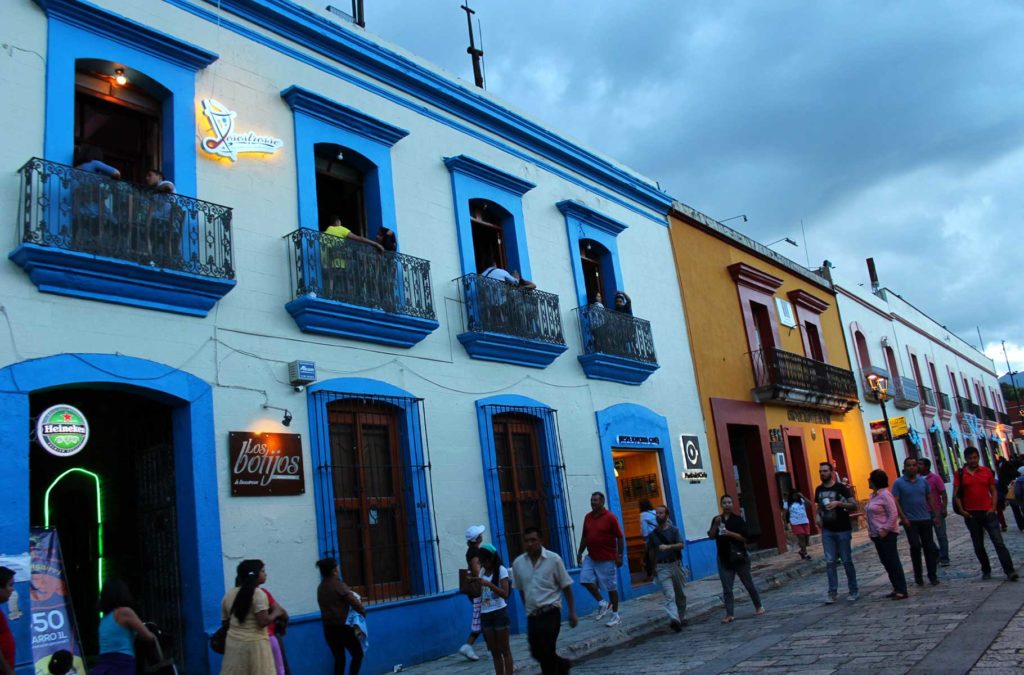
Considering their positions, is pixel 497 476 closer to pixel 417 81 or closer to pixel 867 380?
pixel 417 81

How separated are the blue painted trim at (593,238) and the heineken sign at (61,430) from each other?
8.03 m

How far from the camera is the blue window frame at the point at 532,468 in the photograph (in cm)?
1109

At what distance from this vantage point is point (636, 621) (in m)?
10.5

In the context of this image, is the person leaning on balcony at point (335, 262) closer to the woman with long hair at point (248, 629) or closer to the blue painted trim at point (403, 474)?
the blue painted trim at point (403, 474)

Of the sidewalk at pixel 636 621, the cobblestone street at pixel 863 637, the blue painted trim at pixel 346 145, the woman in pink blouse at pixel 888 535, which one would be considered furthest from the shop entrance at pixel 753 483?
the blue painted trim at pixel 346 145

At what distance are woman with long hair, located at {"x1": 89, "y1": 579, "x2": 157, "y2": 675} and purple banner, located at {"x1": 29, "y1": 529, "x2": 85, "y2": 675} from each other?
1.24m

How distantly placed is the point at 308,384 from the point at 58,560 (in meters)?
2.98

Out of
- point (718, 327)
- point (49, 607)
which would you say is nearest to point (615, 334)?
point (718, 327)

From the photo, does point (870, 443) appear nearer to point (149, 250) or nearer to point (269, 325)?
point (269, 325)

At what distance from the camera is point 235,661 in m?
6.38

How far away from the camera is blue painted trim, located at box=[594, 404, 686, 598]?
13.1 metres

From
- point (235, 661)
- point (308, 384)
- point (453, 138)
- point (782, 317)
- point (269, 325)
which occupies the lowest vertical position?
point (235, 661)

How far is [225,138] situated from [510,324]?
447cm

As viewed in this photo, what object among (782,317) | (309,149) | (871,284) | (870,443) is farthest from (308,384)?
(871,284)
